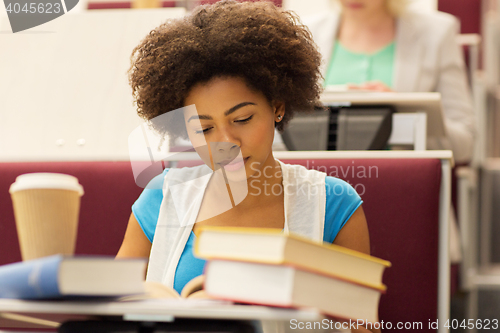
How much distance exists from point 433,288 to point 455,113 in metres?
0.90

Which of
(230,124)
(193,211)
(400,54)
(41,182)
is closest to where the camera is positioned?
(41,182)

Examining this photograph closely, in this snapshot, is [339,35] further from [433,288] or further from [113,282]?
[113,282]

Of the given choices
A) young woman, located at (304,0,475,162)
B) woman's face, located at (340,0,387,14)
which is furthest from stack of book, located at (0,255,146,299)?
woman's face, located at (340,0,387,14)

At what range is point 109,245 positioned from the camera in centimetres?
107

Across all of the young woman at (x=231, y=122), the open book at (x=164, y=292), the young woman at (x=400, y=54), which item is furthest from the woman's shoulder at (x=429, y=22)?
the open book at (x=164, y=292)

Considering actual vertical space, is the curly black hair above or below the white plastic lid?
above

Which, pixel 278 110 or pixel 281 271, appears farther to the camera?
pixel 278 110

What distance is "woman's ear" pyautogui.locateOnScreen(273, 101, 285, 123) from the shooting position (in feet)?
3.13

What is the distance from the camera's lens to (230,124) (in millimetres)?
834

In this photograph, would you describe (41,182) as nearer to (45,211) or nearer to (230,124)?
(45,211)

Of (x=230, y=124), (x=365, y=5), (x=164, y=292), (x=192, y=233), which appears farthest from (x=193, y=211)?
(x=365, y=5)

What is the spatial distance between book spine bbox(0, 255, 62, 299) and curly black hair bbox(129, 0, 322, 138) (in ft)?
1.64

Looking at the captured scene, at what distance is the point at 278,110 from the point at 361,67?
0.92 meters

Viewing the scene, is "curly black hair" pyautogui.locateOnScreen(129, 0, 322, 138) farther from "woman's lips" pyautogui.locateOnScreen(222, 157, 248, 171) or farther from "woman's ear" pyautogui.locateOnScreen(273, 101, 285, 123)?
"woman's lips" pyautogui.locateOnScreen(222, 157, 248, 171)
